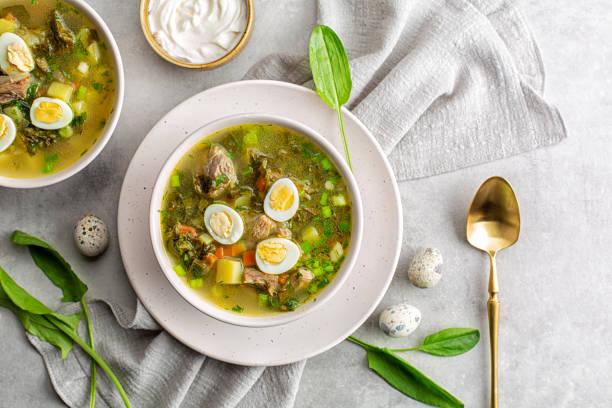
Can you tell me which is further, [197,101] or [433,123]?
[433,123]

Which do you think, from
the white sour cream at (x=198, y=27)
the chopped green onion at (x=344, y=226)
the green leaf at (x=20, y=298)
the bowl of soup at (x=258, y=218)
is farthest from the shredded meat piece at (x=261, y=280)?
the white sour cream at (x=198, y=27)

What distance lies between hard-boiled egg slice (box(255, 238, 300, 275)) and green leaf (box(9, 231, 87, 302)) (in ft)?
3.44

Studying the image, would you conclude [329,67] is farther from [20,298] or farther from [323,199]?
[20,298]

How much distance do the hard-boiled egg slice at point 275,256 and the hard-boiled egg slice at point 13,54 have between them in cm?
147

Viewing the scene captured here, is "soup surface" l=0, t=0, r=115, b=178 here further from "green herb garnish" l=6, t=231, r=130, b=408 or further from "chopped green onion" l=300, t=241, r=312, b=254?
"chopped green onion" l=300, t=241, r=312, b=254

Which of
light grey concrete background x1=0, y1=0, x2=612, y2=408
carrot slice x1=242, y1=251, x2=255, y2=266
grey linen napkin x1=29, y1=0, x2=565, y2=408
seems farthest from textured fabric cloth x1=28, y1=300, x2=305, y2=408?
carrot slice x1=242, y1=251, x2=255, y2=266

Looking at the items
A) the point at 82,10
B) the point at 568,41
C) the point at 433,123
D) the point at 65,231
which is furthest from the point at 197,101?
the point at 568,41

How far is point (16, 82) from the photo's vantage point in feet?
8.93

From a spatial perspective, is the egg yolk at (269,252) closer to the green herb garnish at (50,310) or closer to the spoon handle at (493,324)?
the green herb garnish at (50,310)

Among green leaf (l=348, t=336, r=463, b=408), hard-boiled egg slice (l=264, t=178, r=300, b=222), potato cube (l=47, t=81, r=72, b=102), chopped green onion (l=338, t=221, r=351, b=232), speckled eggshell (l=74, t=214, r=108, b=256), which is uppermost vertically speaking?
chopped green onion (l=338, t=221, r=351, b=232)

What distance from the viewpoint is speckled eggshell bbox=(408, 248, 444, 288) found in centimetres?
306

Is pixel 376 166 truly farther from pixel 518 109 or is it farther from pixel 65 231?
pixel 65 231

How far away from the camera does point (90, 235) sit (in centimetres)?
298

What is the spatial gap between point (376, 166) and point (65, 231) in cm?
176
